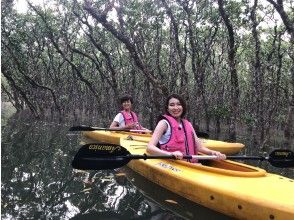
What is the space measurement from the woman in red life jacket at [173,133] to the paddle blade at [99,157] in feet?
2.06

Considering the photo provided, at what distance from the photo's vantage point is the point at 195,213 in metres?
4.98

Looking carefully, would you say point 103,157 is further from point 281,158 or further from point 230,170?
point 281,158

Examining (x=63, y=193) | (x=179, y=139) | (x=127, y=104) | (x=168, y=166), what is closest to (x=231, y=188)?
(x=168, y=166)

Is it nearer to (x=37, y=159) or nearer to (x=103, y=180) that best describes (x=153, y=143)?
(x=103, y=180)

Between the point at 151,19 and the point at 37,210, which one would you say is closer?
the point at 37,210

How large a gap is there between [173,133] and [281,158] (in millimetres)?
1745

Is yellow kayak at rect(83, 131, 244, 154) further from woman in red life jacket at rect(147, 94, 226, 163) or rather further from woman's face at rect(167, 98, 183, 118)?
woman's face at rect(167, 98, 183, 118)

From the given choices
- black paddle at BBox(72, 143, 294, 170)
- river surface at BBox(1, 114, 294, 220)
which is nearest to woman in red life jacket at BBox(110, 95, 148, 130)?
river surface at BBox(1, 114, 294, 220)

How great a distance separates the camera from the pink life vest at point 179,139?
247 inches

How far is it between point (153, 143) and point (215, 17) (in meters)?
13.6

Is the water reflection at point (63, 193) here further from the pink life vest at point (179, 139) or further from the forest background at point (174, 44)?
the forest background at point (174, 44)

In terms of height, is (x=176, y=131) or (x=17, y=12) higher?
(x=17, y=12)

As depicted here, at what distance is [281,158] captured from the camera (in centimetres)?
627

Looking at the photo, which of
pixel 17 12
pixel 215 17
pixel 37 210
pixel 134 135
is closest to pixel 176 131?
pixel 37 210
